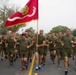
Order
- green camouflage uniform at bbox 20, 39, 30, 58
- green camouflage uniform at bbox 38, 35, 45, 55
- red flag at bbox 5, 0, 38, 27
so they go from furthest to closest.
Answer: green camouflage uniform at bbox 38, 35, 45, 55
green camouflage uniform at bbox 20, 39, 30, 58
red flag at bbox 5, 0, 38, 27

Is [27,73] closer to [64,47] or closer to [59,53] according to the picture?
[64,47]

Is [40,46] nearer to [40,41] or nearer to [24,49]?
[40,41]

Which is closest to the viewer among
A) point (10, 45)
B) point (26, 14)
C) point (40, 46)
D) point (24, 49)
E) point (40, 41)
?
point (26, 14)

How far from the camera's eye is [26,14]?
13.0 m

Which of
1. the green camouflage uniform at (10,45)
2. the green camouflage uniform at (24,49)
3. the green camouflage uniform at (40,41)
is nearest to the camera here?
the green camouflage uniform at (24,49)

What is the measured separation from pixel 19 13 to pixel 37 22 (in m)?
0.91

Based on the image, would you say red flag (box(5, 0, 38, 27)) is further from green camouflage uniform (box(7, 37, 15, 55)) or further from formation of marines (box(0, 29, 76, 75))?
green camouflage uniform (box(7, 37, 15, 55))

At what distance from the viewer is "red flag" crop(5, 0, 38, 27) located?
1260 cm

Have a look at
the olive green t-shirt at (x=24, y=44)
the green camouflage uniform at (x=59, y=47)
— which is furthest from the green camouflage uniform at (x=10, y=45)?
the green camouflage uniform at (x=59, y=47)

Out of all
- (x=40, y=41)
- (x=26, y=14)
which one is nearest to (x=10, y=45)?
(x=40, y=41)

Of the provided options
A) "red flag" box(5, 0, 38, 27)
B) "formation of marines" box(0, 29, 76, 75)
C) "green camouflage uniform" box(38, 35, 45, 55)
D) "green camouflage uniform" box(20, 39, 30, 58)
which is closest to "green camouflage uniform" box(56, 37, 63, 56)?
"formation of marines" box(0, 29, 76, 75)

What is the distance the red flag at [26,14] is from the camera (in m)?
12.6

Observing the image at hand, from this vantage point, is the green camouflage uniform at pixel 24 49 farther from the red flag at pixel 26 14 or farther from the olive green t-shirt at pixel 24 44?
the red flag at pixel 26 14

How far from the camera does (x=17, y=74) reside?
490 inches
